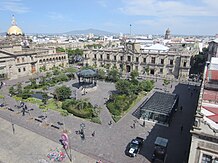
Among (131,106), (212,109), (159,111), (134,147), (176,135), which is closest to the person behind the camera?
(212,109)

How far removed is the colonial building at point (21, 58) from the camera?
6506cm

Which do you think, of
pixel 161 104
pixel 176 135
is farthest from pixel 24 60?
pixel 176 135

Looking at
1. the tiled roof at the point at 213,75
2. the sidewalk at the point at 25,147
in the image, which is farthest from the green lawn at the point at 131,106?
the tiled roof at the point at 213,75

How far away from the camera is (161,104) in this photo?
1367 inches

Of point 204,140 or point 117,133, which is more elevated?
point 204,140

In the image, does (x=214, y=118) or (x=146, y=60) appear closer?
(x=214, y=118)

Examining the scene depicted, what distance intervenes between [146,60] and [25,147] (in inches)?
2244

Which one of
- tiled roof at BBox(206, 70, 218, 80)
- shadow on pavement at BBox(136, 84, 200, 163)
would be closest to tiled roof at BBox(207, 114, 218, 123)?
shadow on pavement at BBox(136, 84, 200, 163)

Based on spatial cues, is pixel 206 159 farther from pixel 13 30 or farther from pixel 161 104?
pixel 13 30

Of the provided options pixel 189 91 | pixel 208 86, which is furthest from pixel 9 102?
pixel 189 91

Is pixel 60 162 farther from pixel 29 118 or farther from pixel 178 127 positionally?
pixel 178 127

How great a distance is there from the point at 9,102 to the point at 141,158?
33.7 metres

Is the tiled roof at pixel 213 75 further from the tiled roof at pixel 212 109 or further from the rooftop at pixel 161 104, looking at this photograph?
the tiled roof at pixel 212 109

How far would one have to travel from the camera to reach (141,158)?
2417 cm
